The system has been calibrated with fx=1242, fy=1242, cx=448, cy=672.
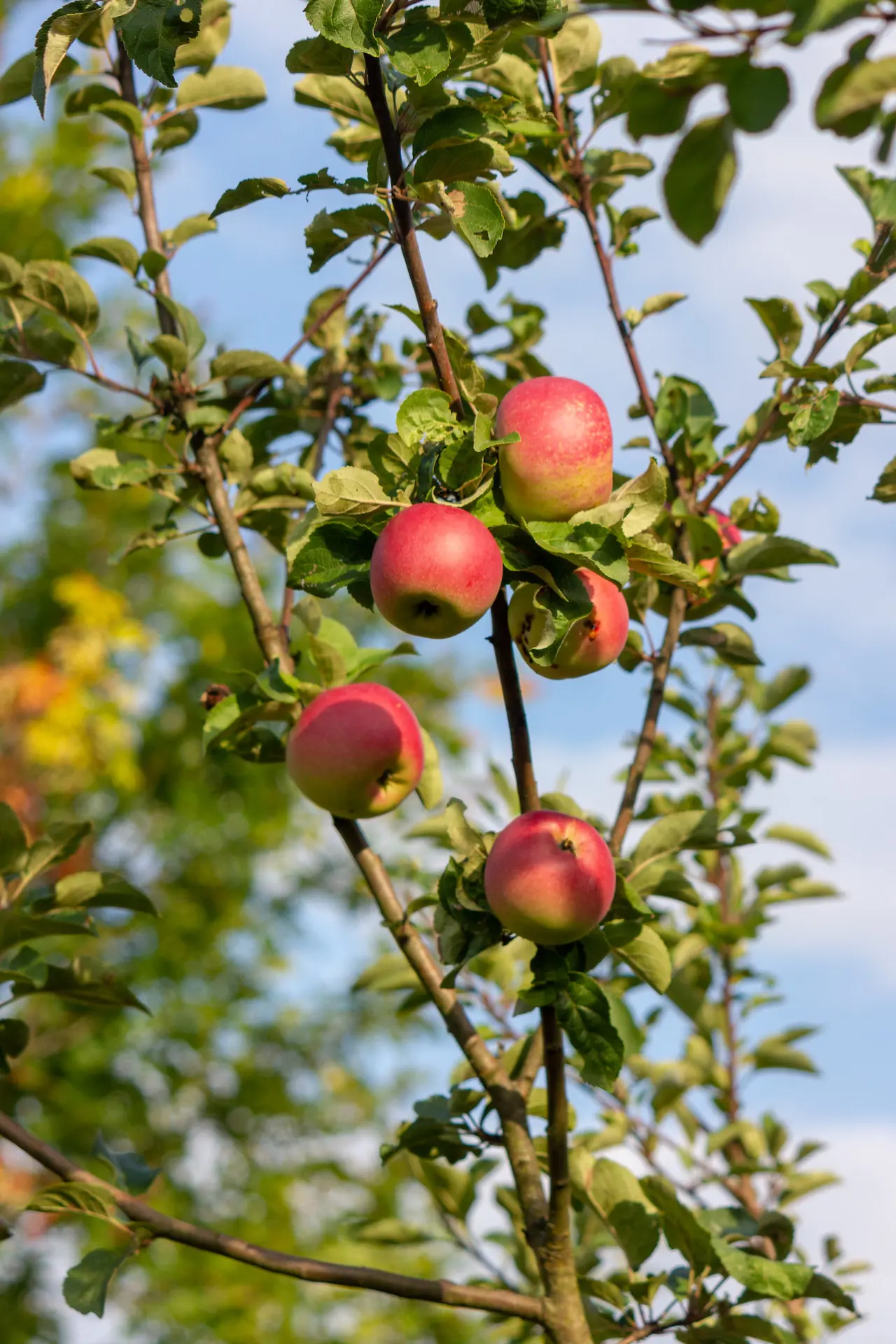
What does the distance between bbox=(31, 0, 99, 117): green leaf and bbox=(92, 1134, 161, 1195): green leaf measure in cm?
118

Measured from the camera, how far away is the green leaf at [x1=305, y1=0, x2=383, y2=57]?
1.02 metres

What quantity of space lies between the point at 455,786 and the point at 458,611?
29.4 ft

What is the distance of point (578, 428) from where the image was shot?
1.12 metres

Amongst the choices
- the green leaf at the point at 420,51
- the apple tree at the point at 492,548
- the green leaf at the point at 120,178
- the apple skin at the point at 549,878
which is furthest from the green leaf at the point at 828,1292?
the green leaf at the point at 120,178

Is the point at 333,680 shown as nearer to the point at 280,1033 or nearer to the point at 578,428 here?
the point at 578,428

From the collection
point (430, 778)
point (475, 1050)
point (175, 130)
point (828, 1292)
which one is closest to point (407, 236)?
point (430, 778)

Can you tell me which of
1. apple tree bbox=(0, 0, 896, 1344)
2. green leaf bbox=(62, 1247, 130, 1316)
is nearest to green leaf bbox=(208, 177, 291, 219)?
apple tree bbox=(0, 0, 896, 1344)

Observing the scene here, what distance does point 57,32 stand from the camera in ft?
3.54

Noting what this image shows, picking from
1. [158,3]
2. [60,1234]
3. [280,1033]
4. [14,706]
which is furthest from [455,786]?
[158,3]

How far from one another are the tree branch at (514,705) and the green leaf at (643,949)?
0.22m

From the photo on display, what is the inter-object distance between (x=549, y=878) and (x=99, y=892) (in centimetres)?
78

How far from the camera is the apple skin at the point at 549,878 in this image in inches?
43.9

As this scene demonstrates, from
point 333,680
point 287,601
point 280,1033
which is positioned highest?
point 280,1033

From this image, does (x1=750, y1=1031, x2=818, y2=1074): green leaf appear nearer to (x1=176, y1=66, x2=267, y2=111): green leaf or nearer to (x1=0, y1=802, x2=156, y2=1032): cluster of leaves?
(x1=0, y1=802, x2=156, y2=1032): cluster of leaves
